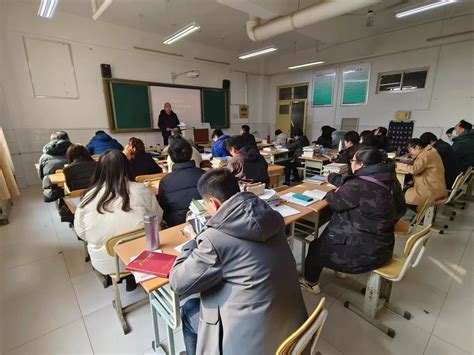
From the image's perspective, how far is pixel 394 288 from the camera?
2.23 m

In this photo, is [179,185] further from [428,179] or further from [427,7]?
[427,7]

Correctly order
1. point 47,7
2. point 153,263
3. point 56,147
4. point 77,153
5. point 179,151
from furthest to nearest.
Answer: point 56,147 → point 47,7 → point 77,153 → point 179,151 → point 153,263

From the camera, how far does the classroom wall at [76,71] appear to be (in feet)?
16.1

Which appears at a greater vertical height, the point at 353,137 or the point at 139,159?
the point at 353,137

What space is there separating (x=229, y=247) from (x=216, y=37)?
768 centimetres

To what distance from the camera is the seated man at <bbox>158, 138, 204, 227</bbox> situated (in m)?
1.98

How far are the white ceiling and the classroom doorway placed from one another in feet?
6.91

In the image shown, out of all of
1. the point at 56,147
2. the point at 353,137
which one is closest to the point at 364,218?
the point at 353,137

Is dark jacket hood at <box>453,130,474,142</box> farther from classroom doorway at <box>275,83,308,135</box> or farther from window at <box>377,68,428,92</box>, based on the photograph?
classroom doorway at <box>275,83,308,135</box>

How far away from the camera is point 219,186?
107 centimetres

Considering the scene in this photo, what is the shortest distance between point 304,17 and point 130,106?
491 cm

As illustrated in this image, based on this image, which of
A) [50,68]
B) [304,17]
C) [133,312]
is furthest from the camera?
[50,68]

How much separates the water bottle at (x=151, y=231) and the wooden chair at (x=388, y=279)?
1582mm

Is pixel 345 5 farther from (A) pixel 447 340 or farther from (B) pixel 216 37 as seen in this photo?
(A) pixel 447 340
